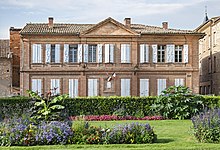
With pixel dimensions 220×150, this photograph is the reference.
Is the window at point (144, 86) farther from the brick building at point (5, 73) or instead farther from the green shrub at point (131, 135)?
the green shrub at point (131, 135)

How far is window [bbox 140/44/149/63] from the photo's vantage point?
3706 centimetres

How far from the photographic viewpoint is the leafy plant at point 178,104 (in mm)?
23500

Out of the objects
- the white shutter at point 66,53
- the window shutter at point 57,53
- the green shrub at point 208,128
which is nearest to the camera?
the green shrub at point 208,128


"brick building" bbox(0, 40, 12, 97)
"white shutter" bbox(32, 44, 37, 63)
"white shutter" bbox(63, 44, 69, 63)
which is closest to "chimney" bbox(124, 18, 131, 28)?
"white shutter" bbox(63, 44, 69, 63)

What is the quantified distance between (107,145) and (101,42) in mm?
25297

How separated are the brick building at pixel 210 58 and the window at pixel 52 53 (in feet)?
47.9

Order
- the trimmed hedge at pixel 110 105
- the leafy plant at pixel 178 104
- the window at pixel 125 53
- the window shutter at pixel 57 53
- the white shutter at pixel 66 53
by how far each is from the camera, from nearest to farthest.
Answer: the leafy plant at pixel 178 104 → the trimmed hedge at pixel 110 105 → the white shutter at pixel 66 53 → the window shutter at pixel 57 53 → the window at pixel 125 53

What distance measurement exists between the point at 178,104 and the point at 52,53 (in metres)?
16.4

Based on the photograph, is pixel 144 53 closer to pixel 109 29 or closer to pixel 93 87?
pixel 109 29

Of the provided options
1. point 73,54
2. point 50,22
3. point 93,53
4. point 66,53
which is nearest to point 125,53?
point 93,53

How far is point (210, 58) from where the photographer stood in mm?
42438

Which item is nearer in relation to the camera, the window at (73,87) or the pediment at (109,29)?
the window at (73,87)

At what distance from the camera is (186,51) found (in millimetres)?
37219

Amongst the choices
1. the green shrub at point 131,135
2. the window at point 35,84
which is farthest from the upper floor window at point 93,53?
the green shrub at point 131,135
